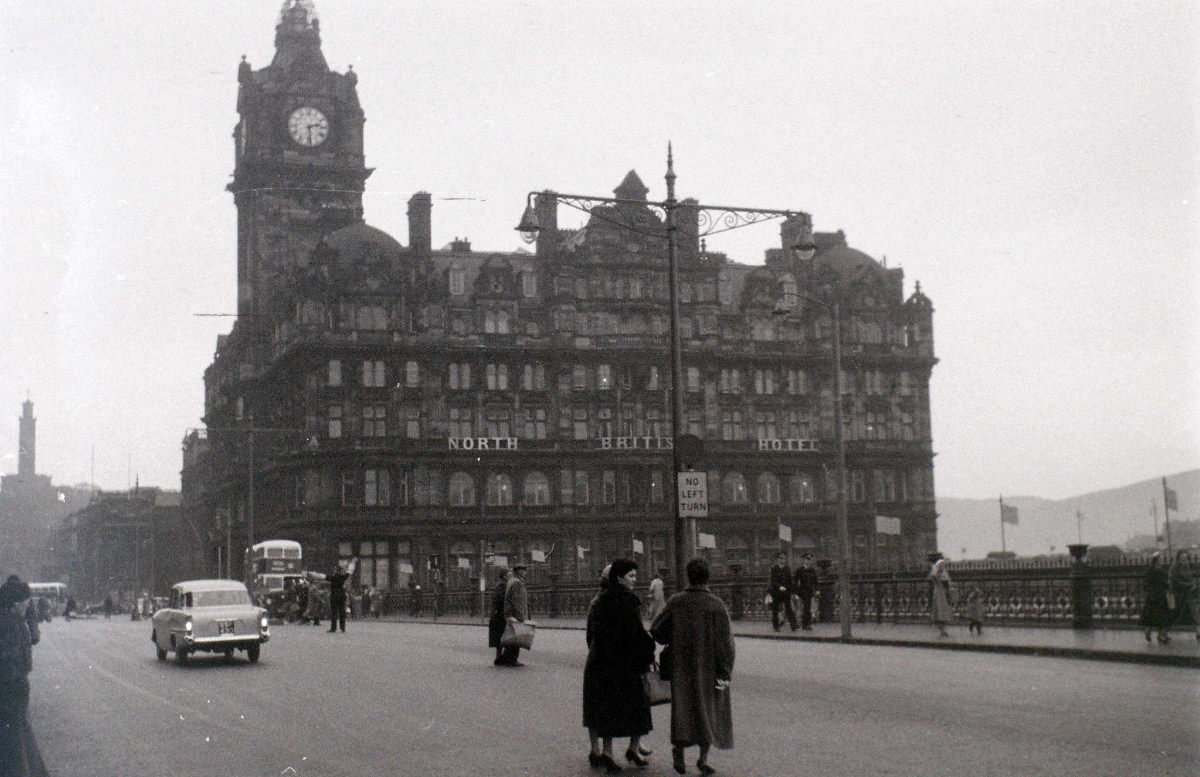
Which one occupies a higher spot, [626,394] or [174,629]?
[626,394]

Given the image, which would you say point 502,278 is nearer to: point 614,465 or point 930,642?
point 614,465

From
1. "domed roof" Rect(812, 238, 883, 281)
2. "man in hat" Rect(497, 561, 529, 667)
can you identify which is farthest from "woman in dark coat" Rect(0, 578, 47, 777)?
"domed roof" Rect(812, 238, 883, 281)

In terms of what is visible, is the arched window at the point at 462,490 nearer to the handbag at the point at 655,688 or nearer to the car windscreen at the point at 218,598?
the car windscreen at the point at 218,598

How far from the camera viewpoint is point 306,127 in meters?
100

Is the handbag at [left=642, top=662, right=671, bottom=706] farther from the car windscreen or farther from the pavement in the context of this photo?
the car windscreen

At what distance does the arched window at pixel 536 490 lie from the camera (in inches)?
3612

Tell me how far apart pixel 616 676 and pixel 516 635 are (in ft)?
42.3

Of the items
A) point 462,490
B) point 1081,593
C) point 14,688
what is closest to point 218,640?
point 14,688

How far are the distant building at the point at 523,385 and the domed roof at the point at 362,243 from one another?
0.18m

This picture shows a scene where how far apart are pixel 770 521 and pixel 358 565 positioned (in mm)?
26811

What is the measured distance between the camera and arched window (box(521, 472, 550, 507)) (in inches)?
3612

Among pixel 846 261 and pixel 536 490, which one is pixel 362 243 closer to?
pixel 536 490

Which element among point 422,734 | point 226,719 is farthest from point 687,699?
point 226,719

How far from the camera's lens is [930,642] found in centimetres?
2764
